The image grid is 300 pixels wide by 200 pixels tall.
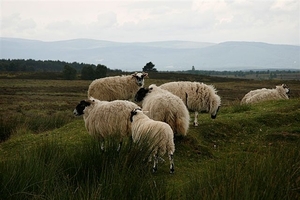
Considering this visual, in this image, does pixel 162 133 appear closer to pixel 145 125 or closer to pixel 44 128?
pixel 145 125

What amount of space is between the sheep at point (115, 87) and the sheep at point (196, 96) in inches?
151

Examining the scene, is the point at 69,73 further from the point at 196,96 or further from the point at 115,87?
the point at 196,96

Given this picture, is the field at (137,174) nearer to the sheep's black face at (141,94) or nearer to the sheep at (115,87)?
the sheep's black face at (141,94)

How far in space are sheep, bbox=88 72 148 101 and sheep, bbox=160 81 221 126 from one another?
3.83 meters

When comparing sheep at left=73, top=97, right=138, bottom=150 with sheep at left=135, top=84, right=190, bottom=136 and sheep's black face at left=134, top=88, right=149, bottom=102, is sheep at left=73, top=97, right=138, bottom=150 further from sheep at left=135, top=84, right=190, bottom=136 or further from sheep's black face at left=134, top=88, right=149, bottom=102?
sheep's black face at left=134, top=88, right=149, bottom=102

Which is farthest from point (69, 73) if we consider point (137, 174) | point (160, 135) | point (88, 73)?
point (137, 174)

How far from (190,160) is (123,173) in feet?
16.7

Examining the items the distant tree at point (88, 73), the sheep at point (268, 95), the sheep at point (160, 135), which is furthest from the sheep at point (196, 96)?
the distant tree at point (88, 73)

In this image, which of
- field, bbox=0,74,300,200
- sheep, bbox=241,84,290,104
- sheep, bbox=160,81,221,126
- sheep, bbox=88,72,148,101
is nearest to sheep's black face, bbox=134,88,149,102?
sheep, bbox=160,81,221,126

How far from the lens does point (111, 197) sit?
168 inches

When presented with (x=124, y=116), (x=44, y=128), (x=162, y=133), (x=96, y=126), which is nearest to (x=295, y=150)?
(x=162, y=133)

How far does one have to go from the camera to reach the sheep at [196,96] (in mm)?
12648

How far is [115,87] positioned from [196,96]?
492 centimetres

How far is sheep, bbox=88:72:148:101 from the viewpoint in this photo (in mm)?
16000
